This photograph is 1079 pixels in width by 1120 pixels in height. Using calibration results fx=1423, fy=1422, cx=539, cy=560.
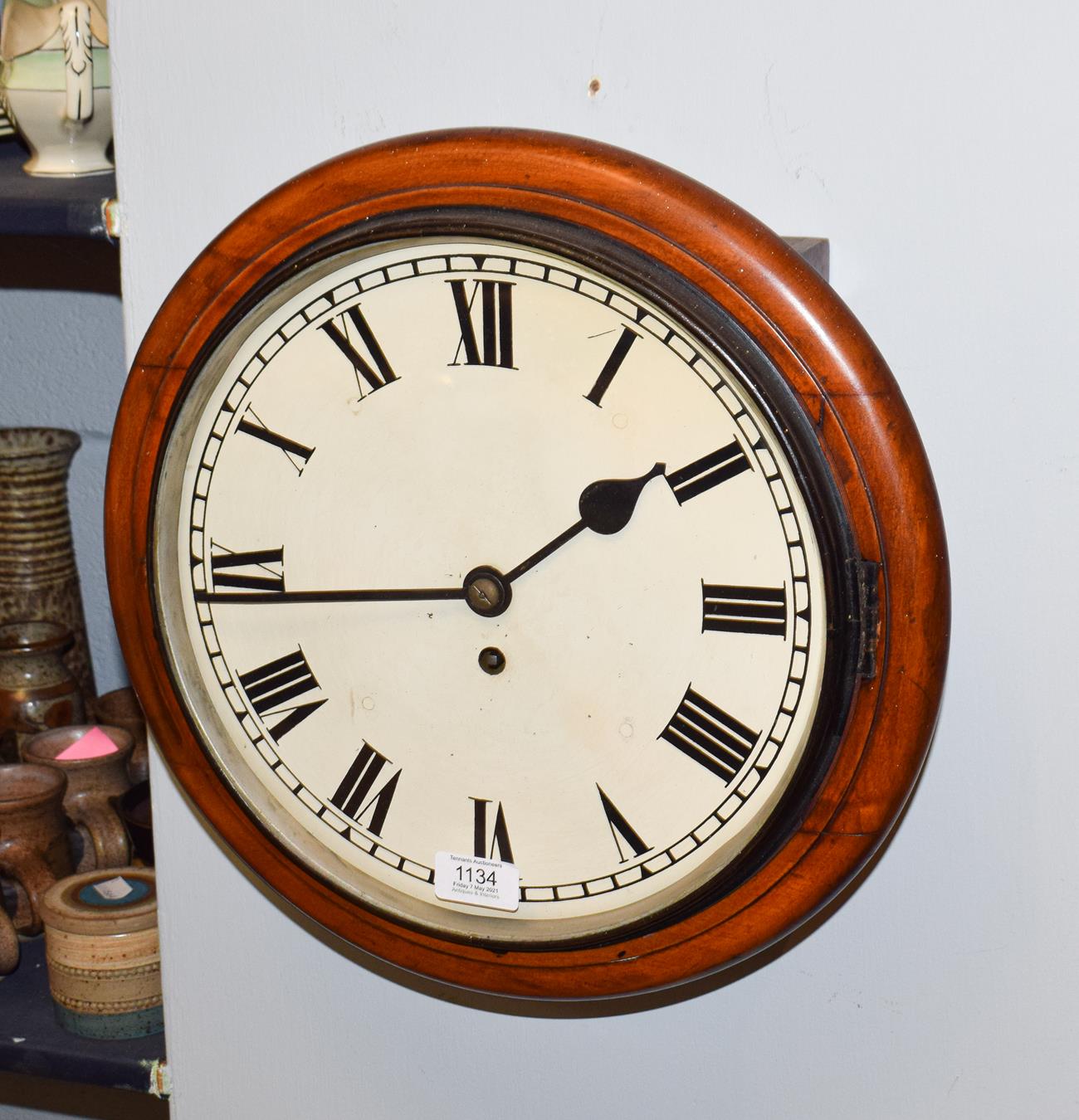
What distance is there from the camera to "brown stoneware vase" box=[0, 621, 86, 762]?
1.41 m

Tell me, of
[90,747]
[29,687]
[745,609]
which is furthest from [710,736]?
[29,687]

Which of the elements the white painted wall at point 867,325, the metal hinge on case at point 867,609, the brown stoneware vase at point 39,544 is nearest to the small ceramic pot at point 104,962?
the white painted wall at point 867,325

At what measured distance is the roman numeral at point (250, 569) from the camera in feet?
3.18

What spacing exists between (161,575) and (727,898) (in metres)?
0.44

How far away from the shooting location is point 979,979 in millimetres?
973

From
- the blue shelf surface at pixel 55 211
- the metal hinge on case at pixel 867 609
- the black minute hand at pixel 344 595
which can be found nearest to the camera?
the metal hinge on case at pixel 867 609

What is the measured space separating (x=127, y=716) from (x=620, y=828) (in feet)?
2.42

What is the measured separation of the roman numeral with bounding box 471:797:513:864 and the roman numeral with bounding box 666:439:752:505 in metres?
0.25

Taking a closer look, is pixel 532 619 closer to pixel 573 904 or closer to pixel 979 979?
pixel 573 904

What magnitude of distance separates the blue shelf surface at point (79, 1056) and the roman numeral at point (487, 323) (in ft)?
2.22

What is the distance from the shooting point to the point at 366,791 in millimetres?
981

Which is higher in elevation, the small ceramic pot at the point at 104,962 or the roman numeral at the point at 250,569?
the roman numeral at the point at 250,569

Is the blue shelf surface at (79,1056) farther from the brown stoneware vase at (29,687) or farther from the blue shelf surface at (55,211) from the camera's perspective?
the blue shelf surface at (55,211)

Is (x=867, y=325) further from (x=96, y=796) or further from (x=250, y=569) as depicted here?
(x=96, y=796)
